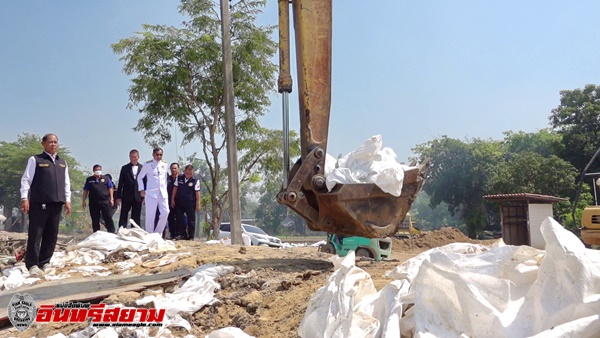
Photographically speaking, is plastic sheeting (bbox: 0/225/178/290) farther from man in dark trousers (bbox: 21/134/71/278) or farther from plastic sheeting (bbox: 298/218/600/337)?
plastic sheeting (bbox: 298/218/600/337)

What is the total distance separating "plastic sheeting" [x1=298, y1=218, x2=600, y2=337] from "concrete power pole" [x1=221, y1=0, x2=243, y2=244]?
22.1 ft

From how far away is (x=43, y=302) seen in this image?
4539 millimetres

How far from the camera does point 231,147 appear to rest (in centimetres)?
1025

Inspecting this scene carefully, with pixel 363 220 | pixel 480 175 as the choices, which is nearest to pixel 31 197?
pixel 363 220

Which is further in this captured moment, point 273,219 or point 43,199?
point 273,219

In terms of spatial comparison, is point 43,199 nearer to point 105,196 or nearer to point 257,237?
point 105,196

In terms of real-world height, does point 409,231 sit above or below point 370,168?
below

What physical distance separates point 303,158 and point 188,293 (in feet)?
5.26

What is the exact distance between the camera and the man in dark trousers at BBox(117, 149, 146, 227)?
933 centimetres

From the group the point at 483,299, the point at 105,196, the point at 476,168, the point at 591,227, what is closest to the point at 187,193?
the point at 105,196

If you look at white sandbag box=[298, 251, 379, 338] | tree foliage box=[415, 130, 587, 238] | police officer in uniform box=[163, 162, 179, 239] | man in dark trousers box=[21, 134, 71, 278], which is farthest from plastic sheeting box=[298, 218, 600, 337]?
tree foliage box=[415, 130, 587, 238]

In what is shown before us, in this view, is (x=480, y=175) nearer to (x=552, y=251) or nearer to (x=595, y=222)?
(x=595, y=222)

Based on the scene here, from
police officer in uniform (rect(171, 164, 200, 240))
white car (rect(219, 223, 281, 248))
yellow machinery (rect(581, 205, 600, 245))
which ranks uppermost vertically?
police officer in uniform (rect(171, 164, 200, 240))

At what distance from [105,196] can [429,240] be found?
35.6 feet
